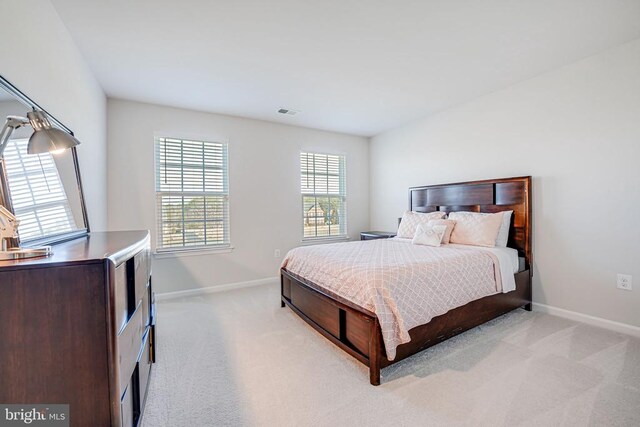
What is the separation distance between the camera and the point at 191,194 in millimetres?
3803

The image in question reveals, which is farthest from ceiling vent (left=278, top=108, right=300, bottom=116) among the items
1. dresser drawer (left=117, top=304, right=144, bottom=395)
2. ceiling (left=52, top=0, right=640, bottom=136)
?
dresser drawer (left=117, top=304, right=144, bottom=395)

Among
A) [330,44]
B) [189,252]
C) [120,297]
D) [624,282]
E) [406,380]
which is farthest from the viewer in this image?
[189,252]

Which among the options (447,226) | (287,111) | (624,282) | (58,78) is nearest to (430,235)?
(447,226)

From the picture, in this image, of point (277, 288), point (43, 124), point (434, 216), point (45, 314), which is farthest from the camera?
point (277, 288)

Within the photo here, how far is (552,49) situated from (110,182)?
481cm

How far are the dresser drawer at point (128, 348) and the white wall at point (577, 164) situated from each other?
145 inches

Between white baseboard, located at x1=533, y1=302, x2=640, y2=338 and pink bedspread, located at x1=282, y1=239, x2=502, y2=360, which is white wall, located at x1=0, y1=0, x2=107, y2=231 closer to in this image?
pink bedspread, located at x1=282, y1=239, x2=502, y2=360

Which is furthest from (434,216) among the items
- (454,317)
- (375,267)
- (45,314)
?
(45,314)

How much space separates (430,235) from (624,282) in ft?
5.45

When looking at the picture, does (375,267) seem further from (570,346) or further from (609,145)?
(609,145)

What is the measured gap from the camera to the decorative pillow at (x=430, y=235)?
317 centimetres

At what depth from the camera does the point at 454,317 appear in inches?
90.2

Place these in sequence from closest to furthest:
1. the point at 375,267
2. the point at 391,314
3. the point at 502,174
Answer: the point at 391,314 → the point at 375,267 → the point at 502,174

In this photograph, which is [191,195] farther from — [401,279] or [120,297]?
[401,279]
